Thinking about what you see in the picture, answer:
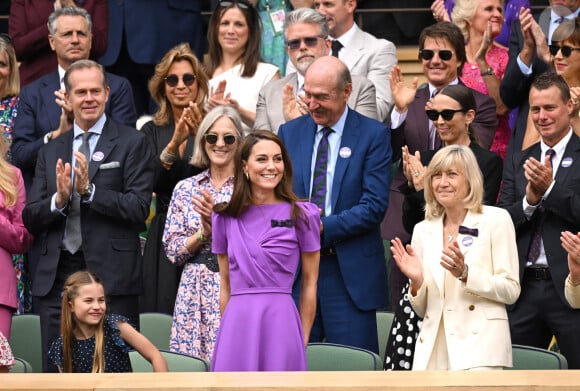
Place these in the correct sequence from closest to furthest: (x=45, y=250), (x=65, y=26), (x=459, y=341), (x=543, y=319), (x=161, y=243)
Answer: (x=459, y=341), (x=543, y=319), (x=45, y=250), (x=161, y=243), (x=65, y=26)

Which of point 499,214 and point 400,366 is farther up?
point 499,214

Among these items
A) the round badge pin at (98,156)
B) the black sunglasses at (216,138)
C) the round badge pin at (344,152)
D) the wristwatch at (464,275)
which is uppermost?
the black sunglasses at (216,138)

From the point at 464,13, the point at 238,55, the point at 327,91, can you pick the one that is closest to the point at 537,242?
the point at 327,91

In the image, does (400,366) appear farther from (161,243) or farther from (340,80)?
(161,243)

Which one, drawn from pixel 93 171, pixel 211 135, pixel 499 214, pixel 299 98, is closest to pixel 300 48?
pixel 299 98

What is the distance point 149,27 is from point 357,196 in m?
3.33

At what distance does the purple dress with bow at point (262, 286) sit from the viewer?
6047mm

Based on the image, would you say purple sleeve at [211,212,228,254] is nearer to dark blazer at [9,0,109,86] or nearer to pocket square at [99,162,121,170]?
pocket square at [99,162,121,170]

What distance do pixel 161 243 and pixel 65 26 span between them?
1708 millimetres

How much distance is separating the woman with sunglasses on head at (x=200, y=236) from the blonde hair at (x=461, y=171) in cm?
121

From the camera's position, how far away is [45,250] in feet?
24.6

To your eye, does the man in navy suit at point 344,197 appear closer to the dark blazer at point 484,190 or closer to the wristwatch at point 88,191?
the dark blazer at point 484,190

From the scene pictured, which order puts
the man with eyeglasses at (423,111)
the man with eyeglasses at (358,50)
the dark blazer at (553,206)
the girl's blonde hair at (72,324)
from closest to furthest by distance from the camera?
the girl's blonde hair at (72,324), the dark blazer at (553,206), the man with eyeglasses at (423,111), the man with eyeglasses at (358,50)

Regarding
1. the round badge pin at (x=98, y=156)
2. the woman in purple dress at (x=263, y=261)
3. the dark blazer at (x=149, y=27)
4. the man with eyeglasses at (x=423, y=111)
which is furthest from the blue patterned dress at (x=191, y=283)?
the dark blazer at (x=149, y=27)
